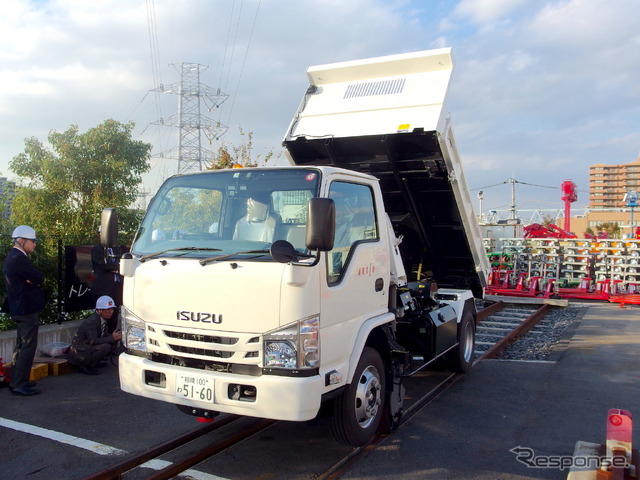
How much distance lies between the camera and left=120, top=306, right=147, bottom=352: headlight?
4.20 m

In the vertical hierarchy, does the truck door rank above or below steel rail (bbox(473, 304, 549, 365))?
above

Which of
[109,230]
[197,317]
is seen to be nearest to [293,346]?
[197,317]

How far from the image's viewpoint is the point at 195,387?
381 cm

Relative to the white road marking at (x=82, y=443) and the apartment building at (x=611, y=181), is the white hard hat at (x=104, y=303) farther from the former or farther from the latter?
the apartment building at (x=611, y=181)

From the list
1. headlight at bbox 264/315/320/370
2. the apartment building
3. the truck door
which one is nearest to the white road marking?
headlight at bbox 264/315/320/370

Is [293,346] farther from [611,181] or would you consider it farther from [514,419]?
[611,181]

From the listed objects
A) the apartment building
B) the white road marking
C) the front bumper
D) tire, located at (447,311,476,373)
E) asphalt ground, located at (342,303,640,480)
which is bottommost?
the white road marking

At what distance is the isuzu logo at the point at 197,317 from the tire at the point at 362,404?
1154mm

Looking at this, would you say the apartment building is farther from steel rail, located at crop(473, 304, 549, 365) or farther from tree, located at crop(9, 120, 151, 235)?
tree, located at crop(9, 120, 151, 235)

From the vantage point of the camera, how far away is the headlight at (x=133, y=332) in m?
4.20

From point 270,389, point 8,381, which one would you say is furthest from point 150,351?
point 8,381

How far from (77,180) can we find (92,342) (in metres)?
4.14

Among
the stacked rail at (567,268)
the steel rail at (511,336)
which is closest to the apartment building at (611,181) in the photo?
the stacked rail at (567,268)

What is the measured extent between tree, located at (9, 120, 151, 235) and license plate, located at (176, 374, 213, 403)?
671 cm
